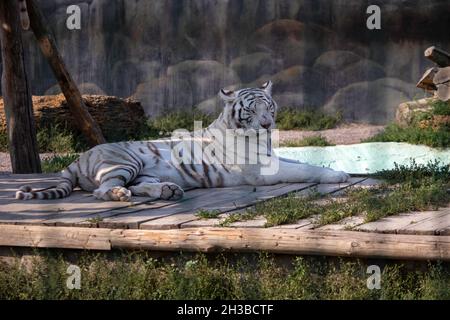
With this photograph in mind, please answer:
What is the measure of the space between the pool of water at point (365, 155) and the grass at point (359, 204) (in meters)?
2.72

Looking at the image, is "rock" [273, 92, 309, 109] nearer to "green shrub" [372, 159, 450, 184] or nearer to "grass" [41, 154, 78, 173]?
"grass" [41, 154, 78, 173]

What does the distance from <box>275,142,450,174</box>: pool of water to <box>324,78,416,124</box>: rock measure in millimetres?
2396

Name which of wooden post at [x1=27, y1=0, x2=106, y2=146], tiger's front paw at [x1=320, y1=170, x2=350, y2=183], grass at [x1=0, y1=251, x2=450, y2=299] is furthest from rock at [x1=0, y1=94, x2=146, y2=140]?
grass at [x1=0, y1=251, x2=450, y2=299]

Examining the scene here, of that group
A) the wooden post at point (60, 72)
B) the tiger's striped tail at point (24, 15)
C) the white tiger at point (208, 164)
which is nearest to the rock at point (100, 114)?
the wooden post at point (60, 72)

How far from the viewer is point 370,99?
11742 millimetres

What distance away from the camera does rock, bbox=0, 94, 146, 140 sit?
10.2 metres

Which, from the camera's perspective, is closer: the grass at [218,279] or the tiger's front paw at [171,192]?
the grass at [218,279]

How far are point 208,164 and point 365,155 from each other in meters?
3.33

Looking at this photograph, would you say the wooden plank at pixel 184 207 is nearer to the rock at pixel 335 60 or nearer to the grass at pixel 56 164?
the grass at pixel 56 164

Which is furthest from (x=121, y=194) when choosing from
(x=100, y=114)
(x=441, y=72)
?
(x=100, y=114)

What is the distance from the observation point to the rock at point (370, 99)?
11672 millimetres

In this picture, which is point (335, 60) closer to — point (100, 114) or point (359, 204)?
point (100, 114)

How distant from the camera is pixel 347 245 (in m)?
3.92
